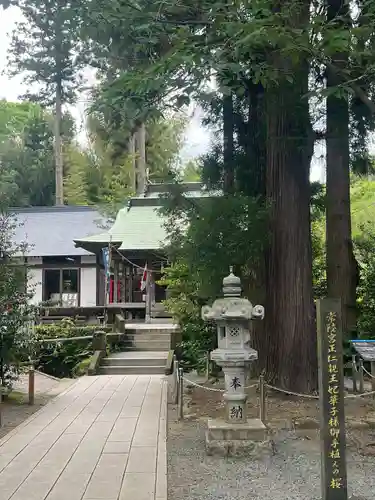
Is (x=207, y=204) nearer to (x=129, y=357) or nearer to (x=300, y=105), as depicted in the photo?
(x=300, y=105)

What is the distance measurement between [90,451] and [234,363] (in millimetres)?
1918

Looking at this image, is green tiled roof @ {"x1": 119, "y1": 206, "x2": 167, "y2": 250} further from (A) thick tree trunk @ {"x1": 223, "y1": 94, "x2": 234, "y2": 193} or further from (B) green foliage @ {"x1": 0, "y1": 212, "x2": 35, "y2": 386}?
(B) green foliage @ {"x1": 0, "y1": 212, "x2": 35, "y2": 386}

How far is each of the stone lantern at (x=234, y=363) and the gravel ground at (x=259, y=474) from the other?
26cm

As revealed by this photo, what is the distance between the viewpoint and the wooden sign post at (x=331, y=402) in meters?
4.42

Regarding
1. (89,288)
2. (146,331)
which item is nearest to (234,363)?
(146,331)

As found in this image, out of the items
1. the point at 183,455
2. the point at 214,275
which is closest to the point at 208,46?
the point at 214,275

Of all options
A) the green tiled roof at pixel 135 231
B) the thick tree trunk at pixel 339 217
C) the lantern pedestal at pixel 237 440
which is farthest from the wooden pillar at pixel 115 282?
the lantern pedestal at pixel 237 440

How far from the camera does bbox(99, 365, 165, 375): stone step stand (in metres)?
12.8

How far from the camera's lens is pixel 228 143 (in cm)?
1134

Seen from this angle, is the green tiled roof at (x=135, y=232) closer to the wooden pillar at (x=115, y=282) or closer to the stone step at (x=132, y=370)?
the wooden pillar at (x=115, y=282)

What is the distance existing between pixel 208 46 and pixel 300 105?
2.84m

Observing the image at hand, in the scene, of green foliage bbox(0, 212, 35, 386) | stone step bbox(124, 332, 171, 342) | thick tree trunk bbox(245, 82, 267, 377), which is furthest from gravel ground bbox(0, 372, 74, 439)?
thick tree trunk bbox(245, 82, 267, 377)

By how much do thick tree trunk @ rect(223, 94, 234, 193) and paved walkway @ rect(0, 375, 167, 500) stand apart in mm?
4501

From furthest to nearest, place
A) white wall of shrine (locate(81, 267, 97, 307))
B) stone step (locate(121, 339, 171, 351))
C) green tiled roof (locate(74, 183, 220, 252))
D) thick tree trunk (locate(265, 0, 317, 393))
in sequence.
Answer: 1. white wall of shrine (locate(81, 267, 97, 307))
2. green tiled roof (locate(74, 183, 220, 252))
3. stone step (locate(121, 339, 171, 351))
4. thick tree trunk (locate(265, 0, 317, 393))
